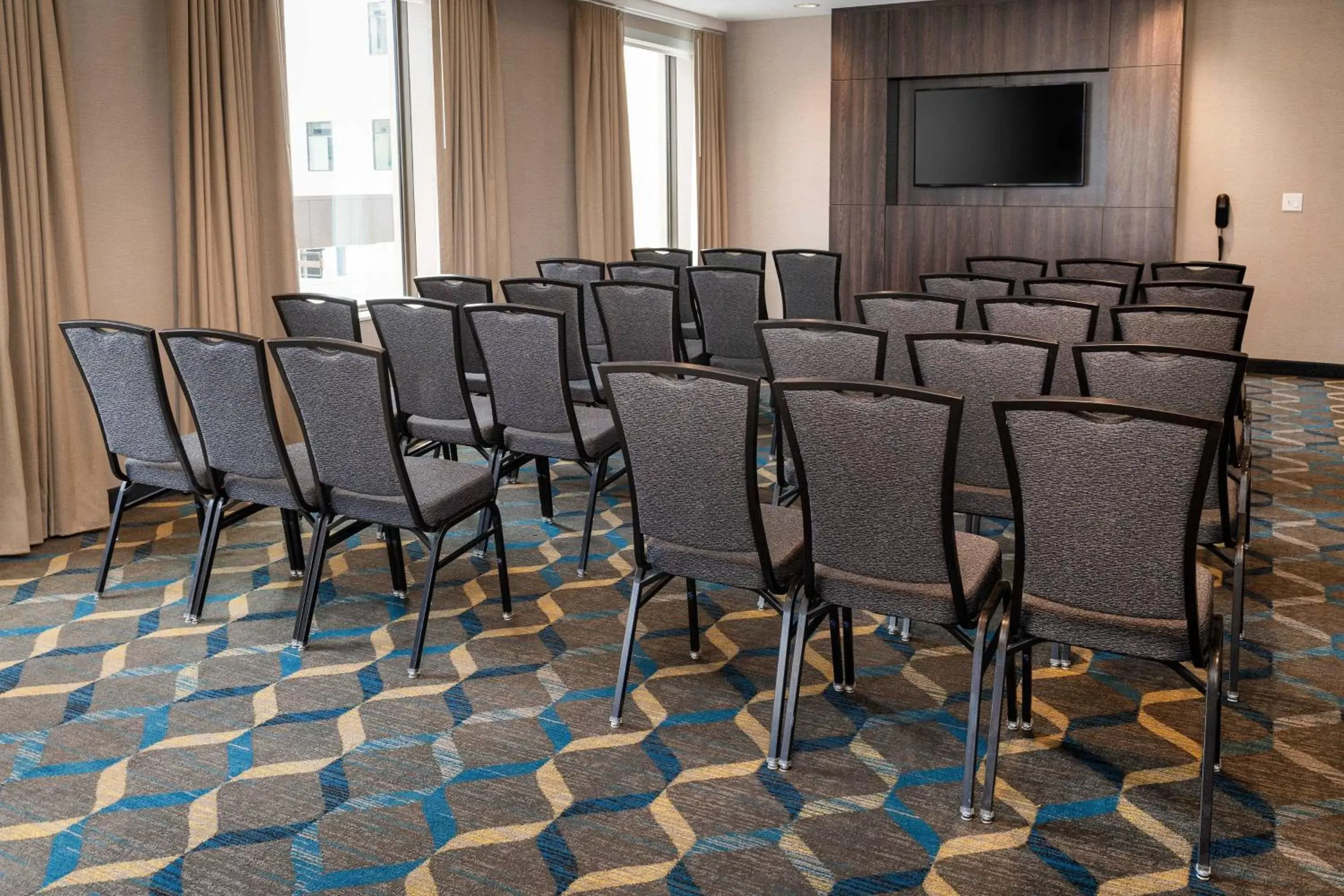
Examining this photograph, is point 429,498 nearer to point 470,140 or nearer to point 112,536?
point 112,536

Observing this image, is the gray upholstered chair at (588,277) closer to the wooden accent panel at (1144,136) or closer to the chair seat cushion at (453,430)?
the chair seat cushion at (453,430)

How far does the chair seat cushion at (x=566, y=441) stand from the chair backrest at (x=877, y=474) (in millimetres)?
1815

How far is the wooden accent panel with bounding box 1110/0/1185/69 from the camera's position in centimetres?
916

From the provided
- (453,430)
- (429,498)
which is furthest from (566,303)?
(429,498)

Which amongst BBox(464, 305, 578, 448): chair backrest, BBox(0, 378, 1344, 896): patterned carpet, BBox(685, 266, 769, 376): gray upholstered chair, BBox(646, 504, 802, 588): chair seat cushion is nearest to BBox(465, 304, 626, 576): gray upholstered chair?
BBox(464, 305, 578, 448): chair backrest

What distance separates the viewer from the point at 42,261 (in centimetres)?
518

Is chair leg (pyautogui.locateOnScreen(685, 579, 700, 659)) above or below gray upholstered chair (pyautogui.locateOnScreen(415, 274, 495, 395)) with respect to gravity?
below

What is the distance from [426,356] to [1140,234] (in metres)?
6.87

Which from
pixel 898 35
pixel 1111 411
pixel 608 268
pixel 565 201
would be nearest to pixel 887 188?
pixel 898 35

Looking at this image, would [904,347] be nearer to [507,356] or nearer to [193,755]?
[507,356]

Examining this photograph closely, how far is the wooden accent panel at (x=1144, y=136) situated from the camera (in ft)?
30.6

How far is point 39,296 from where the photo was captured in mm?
5191

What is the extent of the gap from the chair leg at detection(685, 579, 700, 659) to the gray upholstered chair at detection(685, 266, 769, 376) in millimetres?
2540

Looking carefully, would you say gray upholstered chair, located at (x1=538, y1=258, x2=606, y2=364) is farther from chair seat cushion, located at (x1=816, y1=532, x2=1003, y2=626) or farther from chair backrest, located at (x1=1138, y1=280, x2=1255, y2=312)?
chair seat cushion, located at (x1=816, y1=532, x2=1003, y2=626)
